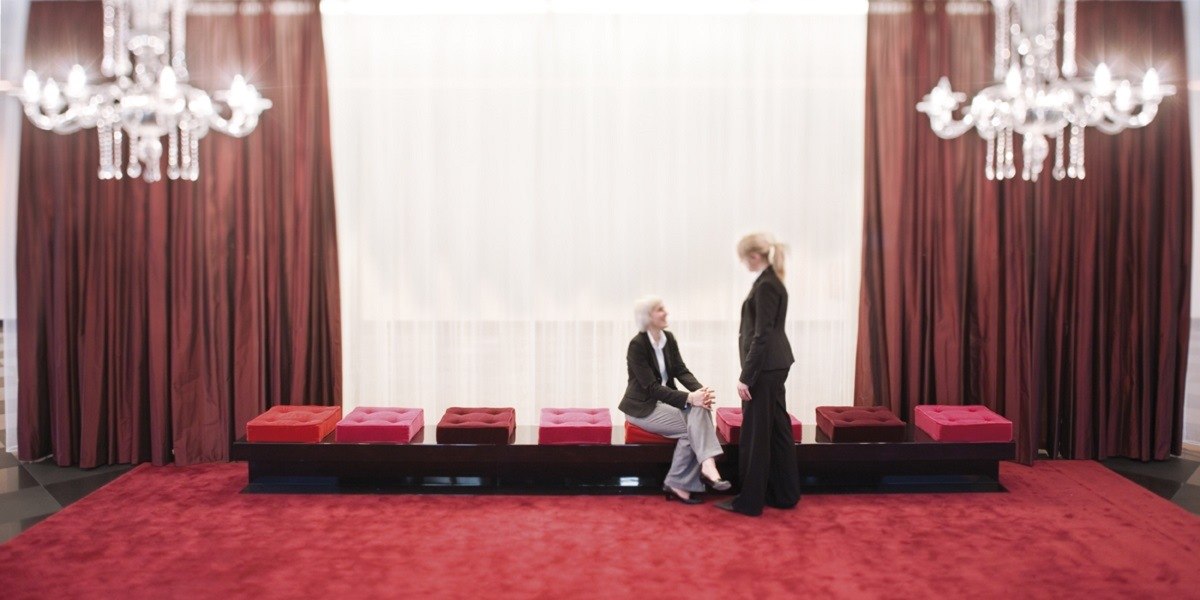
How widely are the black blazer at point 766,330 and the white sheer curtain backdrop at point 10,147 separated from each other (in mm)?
4234

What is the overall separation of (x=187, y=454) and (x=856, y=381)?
400 cm

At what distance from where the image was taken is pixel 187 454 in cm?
505

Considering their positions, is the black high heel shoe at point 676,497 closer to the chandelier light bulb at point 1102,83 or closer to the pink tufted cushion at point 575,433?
the pink tufted cushion at point 575,433

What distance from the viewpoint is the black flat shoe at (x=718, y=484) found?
423 centimetres

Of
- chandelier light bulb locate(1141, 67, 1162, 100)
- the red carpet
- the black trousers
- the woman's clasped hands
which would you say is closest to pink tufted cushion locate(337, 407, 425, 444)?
the red carpet

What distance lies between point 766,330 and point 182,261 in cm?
338

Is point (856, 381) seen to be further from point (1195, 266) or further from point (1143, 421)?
point (1195, 266)

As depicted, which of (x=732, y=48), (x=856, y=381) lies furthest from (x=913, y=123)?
(x=856, y=381)

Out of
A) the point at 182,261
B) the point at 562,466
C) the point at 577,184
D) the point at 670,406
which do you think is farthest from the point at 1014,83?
the point at 182,261

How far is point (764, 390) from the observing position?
4082mm

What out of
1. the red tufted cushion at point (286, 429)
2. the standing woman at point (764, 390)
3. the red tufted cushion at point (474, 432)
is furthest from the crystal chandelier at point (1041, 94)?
the red tufted cushion at point (286, 429)

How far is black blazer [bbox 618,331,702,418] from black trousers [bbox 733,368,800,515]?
A: 0.38m

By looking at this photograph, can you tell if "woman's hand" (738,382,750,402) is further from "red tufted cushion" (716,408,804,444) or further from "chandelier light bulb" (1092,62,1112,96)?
"chandelier light bulb" (1092,62,1112,96)

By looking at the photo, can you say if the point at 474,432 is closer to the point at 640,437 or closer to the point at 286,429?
the point at 640,437
